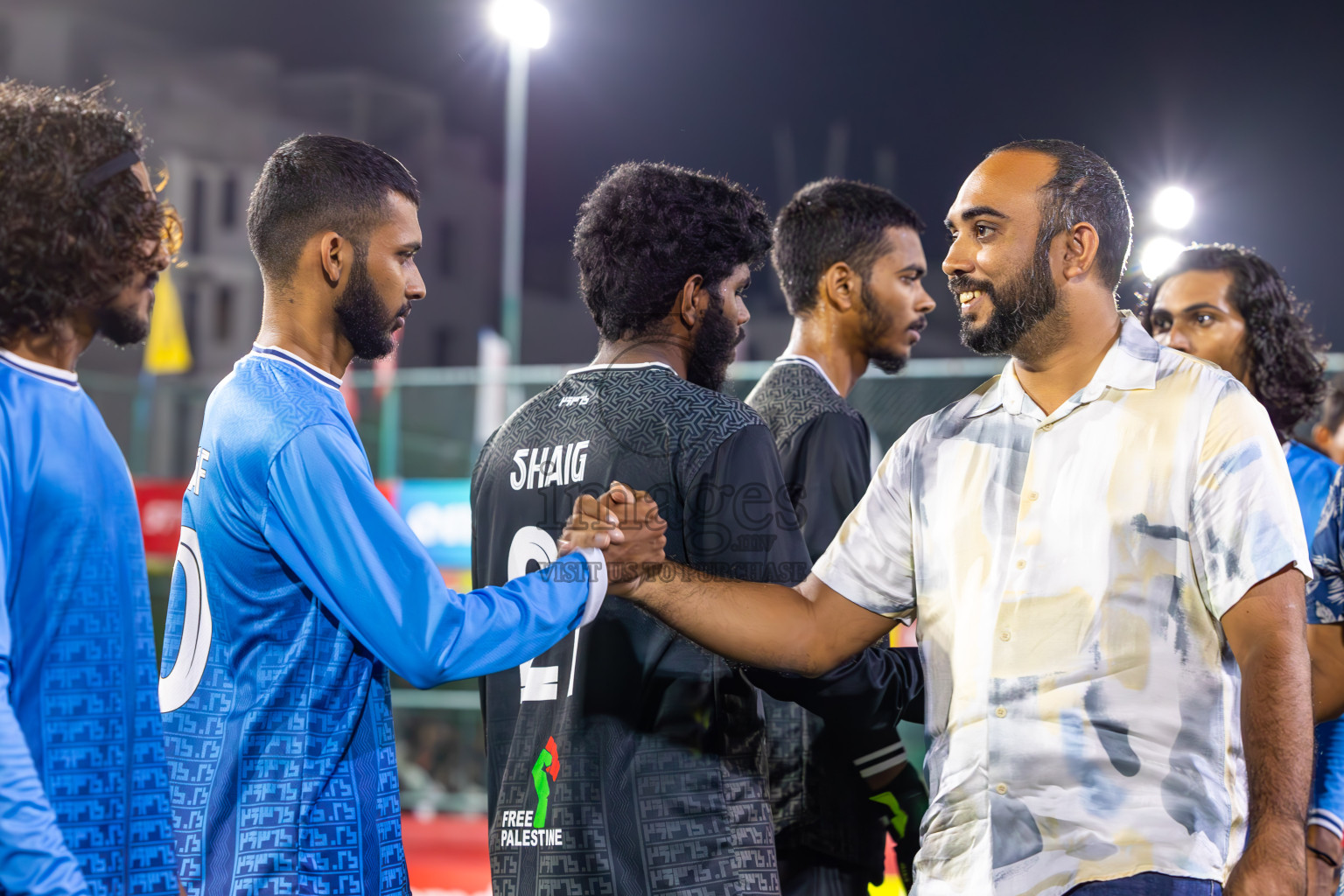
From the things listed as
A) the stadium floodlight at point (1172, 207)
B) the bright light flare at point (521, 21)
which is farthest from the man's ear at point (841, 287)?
the bright light flare at point (521, 21)

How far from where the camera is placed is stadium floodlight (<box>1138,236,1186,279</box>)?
4.23 metres

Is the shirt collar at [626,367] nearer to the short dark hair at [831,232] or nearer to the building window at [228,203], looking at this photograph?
the short dark hair at [831,232]

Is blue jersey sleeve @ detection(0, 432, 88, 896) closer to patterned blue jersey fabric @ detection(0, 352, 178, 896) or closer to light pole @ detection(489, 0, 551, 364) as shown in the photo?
patterned blue jersey fabric @ detection(0, 352, 178, 896)

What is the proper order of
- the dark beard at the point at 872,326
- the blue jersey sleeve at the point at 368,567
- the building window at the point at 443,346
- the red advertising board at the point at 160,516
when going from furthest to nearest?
the building window at the point at 443,346 < the red advertising board at the point at 160,516 < the dark beard at the point at 872,326 < the blue jersey sleeve at the point at 368,567

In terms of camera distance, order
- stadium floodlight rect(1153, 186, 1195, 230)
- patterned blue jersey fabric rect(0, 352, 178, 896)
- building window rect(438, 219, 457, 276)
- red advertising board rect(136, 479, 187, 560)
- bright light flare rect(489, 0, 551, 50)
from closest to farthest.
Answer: patterned blue jersey fabric rect(0, 352, 178, 896) → stadium floodlight rect(1153, 186, 1195, 230) → red advertising board rect(136, 479, 187, 560) → bright light flare rect(489, 0, 551, 50) → building window rect(438, 219, 457, 276)

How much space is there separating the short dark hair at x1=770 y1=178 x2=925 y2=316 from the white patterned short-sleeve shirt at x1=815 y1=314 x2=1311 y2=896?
1.63 metres

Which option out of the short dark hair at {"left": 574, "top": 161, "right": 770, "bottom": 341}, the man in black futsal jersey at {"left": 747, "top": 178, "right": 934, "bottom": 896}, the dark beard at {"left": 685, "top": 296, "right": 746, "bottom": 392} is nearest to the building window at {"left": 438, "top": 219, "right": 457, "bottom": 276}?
the man in black futsal jersey at {"left": 747, "top": 178, "right": 934, "bottom": 896}

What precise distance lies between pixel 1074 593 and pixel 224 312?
32.7 metres

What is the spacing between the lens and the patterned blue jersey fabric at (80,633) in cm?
179

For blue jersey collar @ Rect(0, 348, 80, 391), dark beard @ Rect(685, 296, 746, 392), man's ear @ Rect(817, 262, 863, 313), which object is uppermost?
man's ear @ Rect(817, 262, 863, 313)

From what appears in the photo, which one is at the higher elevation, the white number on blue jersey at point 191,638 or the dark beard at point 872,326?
the dark beard at point 872,326

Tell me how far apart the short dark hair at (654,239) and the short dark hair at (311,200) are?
1.97ft

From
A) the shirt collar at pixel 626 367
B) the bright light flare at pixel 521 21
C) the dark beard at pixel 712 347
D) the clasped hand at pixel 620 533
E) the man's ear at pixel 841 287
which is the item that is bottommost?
the clasped hand at pixel 620 533

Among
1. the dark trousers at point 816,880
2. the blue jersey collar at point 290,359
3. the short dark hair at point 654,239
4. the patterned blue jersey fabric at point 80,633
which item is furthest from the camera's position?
the dark trousers at point 816,880
